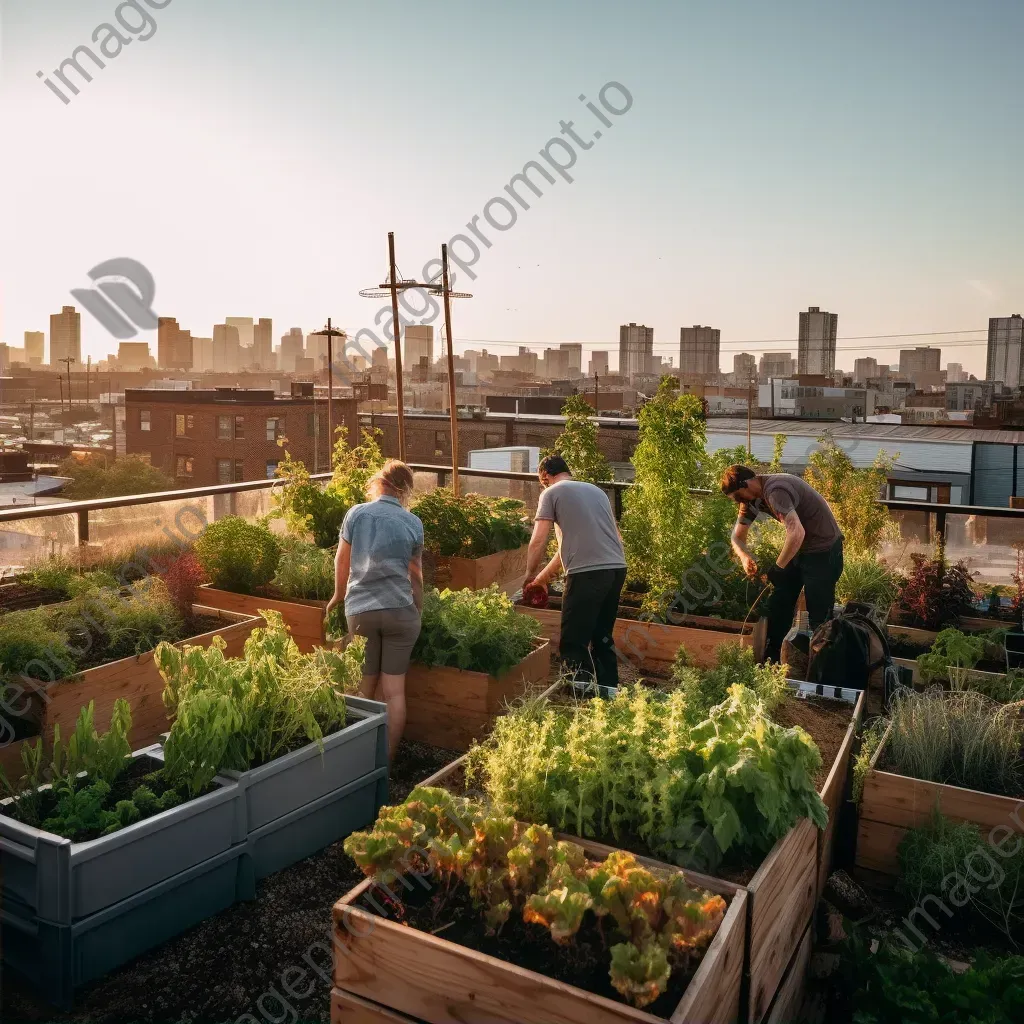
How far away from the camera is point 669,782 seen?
9.07 feet

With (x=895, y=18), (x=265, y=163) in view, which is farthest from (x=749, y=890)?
(x=895, y=18)

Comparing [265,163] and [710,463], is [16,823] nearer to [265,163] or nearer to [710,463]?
[265,163]

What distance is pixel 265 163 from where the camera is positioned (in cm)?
662

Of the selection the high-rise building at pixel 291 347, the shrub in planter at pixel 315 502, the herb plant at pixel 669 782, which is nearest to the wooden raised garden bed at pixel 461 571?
the shrub in planter at pixel 315 502

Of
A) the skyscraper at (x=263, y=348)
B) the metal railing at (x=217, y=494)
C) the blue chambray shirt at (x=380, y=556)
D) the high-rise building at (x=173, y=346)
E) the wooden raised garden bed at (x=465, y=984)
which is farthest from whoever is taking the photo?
the skyscraper at (x=263, y=348)

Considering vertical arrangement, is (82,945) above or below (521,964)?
below

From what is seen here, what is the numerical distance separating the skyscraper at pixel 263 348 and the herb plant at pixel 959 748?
240 feet

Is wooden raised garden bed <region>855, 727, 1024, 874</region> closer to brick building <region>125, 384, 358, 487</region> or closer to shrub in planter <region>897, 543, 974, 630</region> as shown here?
shrub in planter <region>897, 543, 974, 630</region>

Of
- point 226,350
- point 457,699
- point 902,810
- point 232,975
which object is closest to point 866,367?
point 226,350

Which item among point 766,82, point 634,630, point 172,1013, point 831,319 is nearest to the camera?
point 172,1013

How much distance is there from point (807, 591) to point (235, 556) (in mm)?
3965

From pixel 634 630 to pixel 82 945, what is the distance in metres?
4.23

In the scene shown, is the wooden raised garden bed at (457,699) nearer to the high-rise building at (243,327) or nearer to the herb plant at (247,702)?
the herb plant at (247,702)

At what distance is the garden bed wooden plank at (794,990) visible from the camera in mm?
2717
